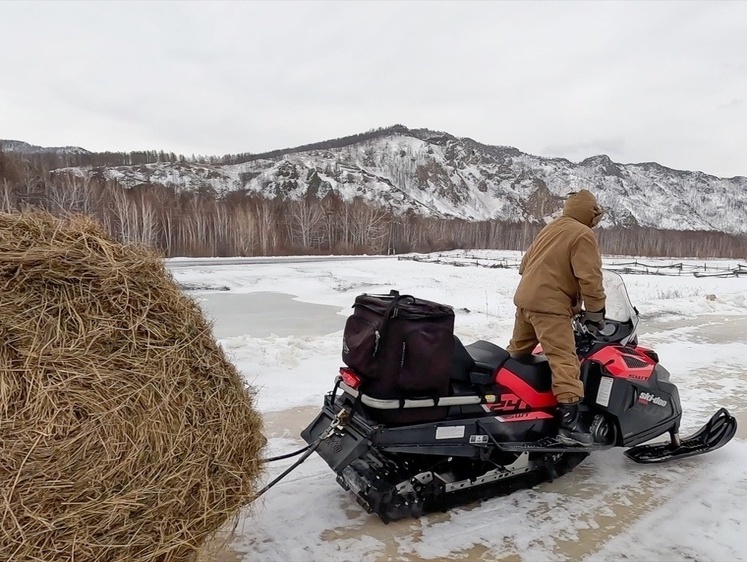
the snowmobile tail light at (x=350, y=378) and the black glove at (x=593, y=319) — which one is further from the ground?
the black glove at (x=593, y=319)

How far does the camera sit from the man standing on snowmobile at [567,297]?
3.23 meters

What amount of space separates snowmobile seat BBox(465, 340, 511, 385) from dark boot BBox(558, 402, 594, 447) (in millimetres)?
493

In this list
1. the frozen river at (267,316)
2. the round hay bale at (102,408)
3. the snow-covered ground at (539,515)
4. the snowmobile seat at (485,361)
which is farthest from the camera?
the frozen river at (267,316)

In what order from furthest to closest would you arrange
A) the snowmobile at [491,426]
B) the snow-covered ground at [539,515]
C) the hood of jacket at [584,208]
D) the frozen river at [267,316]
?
the frozen river at [267,316]
the hood of jacket at [584,208]
the snowmobile at [491,426]
the snow-covered ground at [539,515]

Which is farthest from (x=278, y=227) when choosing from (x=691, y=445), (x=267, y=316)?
(x=691, y=445)

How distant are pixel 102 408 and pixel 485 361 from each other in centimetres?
223

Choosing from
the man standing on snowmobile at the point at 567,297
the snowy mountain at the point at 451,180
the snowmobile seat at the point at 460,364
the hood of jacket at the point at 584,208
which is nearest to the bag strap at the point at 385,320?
the snowmobile seat at the point at 460,364

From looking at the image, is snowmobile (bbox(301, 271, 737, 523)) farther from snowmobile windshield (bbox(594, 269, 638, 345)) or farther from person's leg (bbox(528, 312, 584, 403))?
person's leg (bbox(528, 312, 584, 403))

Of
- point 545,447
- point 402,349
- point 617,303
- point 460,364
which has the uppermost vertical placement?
point 617,303

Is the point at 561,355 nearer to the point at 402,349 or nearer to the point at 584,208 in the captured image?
the point at 584,208

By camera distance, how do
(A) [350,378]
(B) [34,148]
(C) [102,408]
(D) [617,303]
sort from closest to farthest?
(C) [102,408]
(A) [350,378]
(D) [617,303]
(B) [34,148]

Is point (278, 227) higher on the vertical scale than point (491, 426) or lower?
higher

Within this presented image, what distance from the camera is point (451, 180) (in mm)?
135500

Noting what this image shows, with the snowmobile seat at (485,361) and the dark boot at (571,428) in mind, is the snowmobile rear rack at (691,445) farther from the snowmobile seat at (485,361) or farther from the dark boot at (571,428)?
the snowmobile seat at (485,361)
